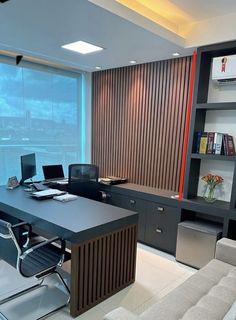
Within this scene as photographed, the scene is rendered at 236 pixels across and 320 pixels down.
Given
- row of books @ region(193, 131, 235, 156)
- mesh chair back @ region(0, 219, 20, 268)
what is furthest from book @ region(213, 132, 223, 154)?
mesh chair back @ region(0, 219, 20, 268)

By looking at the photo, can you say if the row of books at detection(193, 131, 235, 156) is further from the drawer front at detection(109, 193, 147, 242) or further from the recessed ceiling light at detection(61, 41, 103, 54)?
the recessed ceiling light at detection(61, 41, 103, 54)

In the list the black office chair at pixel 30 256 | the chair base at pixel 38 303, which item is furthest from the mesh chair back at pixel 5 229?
the chair base at pixel 38 303

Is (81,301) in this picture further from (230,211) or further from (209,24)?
(209,24)

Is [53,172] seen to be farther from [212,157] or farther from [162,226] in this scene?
[212,157]

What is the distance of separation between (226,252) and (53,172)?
2.81 metres

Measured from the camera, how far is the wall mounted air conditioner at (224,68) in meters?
2.68

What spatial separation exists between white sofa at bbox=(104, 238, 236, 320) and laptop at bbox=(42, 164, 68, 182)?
266cm

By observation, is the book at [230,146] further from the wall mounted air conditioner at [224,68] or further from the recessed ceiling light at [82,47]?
the recessed ceiling light at [82,47]

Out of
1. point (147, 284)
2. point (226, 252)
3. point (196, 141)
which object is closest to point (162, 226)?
point (147, 284)

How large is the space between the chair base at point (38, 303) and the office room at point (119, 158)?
0.01 m

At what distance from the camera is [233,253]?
2260 millimetres

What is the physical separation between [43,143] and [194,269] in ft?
9.67

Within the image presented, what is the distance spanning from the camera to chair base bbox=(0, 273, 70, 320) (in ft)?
6.85

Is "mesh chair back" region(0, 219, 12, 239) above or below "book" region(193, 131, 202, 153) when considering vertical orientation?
below
